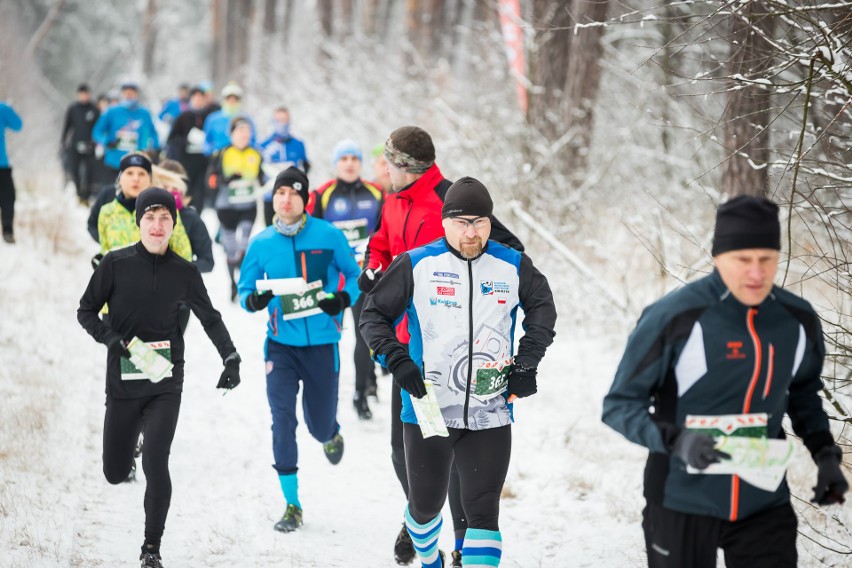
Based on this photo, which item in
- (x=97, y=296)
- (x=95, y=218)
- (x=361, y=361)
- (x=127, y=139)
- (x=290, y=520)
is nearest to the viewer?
(x=97, y=296)

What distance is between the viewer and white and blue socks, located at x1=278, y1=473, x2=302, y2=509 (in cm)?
597

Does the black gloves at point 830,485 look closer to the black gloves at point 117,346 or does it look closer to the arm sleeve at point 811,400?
the arm sleeve at point 811,400

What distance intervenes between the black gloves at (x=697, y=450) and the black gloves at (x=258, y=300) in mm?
3426

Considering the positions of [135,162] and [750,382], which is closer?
[750,382]

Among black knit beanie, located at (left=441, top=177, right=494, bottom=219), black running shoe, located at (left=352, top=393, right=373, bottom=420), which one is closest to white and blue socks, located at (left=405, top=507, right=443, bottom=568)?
black knit beanie, located at (left=441, top=177, right=494, bottom=219)

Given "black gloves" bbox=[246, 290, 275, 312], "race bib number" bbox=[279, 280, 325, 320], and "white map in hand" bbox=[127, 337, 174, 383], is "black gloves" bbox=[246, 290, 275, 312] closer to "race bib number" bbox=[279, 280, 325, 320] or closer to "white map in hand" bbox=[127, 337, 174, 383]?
"race bib number" bbox=[279, 280, 325, 320]

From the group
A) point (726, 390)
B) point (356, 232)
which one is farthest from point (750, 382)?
point (356, 232)

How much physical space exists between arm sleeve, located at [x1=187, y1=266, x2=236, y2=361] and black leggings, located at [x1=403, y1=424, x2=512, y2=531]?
1363mm

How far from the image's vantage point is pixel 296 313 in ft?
20.1

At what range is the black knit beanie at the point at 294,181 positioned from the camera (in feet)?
20.3

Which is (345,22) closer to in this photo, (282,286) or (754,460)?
(282,286)

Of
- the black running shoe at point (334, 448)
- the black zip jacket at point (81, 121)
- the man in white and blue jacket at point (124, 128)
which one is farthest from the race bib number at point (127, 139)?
the black running shoe at point (334, 448)

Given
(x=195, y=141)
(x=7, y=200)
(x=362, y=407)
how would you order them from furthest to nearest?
(x=195, y=141) → (x=7, y=200) → (x=362, y=407)

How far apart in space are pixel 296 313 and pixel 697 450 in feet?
11.3
